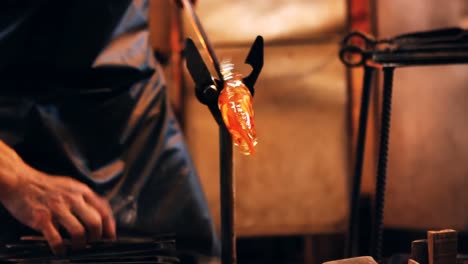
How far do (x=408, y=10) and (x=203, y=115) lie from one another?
102 centimetres

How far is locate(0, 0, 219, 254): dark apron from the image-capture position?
153cm

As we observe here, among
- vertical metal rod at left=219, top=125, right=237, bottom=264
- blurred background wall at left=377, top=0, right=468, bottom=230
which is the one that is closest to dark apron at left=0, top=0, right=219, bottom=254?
vertical metal rod at left=219, top=125, right=237, bottom=264

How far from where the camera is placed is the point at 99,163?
5.33 feet

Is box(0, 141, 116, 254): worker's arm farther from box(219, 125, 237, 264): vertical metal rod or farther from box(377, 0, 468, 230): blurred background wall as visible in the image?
box(377, 0, 468, 230): blurred background wall

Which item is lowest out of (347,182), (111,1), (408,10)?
(347,182)

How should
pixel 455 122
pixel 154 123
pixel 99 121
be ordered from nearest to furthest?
pixel 99 121 < pixel 154 123 < pixel 455 122

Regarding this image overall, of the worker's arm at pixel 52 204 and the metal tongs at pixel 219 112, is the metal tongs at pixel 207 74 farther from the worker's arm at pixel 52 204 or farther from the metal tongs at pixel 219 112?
the worker's arm at pixel 52 204

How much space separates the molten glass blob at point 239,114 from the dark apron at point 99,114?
2.54 ft

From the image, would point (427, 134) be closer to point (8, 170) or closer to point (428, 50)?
point (428, 50)

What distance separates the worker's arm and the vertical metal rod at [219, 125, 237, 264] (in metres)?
0.37

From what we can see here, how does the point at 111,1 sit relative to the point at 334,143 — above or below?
above

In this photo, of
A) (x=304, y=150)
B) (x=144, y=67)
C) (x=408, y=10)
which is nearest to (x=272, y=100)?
(x=304, y=150)

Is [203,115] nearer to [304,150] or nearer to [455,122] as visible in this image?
[304,150]

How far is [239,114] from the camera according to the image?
87 cm
